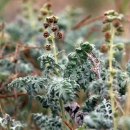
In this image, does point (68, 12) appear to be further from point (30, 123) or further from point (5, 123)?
point (5, 123)

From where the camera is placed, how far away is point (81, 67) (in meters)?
1.45

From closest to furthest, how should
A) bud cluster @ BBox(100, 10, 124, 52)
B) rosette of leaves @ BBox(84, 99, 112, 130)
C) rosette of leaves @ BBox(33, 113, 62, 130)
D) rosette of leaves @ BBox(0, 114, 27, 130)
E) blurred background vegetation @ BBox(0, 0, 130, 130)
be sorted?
1. rosette of leaves @ BBox(84, 99, 112, 130)
2. bud cluster @ BBox(100, 10, 124, 52)
3. rosette of leaves @ BBox(0, 114, 27, 130)
4. rosette of leaves @ BBox(33, 113, 62, 130)
5. blurred background vegetation @ BBox(0, 0, 130, 130)

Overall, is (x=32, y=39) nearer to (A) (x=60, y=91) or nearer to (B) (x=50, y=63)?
(B) (x=50, y=63)

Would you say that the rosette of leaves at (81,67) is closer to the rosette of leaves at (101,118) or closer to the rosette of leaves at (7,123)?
the rosette of leaves at (101,118)

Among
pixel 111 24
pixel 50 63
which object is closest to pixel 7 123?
pixel 50 63

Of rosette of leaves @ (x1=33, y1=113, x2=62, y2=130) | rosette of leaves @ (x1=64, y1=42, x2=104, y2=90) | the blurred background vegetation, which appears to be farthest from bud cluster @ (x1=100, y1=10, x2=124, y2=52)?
the blurred background vegetation

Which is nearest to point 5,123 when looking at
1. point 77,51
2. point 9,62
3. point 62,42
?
point 77,51

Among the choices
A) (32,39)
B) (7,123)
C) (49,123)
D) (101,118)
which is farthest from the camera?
(32,39)

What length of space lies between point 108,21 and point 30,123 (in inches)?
35.0

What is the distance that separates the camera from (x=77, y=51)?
1449 mm

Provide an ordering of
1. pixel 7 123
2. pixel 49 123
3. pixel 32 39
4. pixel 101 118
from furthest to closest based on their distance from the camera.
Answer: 1. pixel 32 39
2. pixel 49 123
3. pixel 7 123
4. pixel 101 118

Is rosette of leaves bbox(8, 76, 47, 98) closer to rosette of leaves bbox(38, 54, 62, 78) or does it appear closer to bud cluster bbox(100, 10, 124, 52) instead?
rosette of leaves bbox(38, 54, 62, 78)

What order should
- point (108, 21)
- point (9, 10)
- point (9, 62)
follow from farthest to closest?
1. point (9, 10)
2. point (9, 62)
3. point (108, 21)

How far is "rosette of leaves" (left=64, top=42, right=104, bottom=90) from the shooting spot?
1.44m
